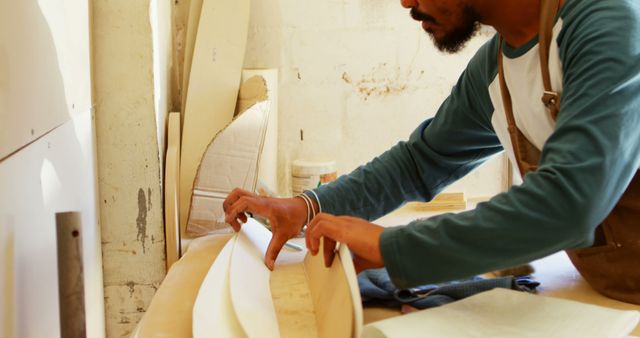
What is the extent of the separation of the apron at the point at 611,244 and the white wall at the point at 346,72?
1.57m

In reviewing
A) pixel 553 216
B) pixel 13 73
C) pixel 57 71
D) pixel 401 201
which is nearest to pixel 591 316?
pixel 553 216

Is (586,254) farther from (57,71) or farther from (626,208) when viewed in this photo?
(57,71)

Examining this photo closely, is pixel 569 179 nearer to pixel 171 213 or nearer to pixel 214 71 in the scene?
pixel 171 213

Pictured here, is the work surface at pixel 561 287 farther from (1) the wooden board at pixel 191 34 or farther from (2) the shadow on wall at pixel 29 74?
(1) the wooden board at pixel 191 34

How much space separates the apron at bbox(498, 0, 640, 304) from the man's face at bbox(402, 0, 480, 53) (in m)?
0.15

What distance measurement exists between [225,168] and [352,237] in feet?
3.44

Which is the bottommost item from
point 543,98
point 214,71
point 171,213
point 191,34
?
point 171,213

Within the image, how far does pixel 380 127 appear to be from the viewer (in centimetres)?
296

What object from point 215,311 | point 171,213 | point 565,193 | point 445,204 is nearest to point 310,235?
point 215,311

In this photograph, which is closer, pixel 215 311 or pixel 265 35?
pixel 215 311

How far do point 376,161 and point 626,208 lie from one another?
0.61m

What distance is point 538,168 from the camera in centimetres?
102

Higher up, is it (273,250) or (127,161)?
(127,161)

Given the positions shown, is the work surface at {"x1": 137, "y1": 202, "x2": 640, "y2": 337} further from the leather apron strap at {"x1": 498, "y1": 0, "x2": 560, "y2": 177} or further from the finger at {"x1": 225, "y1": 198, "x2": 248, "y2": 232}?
the leather apron strap at {"x1": 498, "y1": 0, "x2": 560, "y2": 177}
